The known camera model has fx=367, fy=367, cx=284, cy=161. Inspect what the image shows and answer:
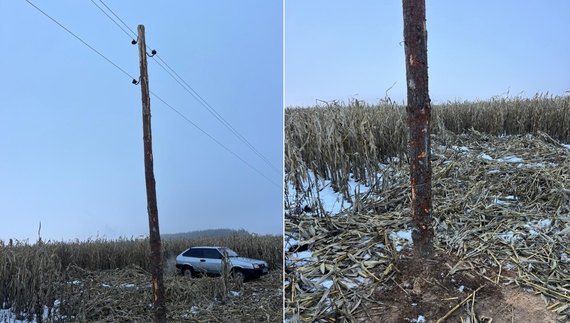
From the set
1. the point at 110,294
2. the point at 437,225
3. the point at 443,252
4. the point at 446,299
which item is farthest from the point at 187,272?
the point at 446,299

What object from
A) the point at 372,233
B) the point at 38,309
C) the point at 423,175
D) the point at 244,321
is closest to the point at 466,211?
the point at 372,233

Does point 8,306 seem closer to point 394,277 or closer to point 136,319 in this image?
point 136,319

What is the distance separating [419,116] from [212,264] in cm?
991

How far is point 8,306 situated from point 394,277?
8.14m

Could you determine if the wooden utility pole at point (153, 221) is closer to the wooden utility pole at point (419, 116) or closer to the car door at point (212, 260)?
the car door at point (212, 260)

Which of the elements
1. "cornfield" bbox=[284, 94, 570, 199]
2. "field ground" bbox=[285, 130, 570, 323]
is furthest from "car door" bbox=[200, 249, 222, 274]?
"field ground" bbox=[285, 130, 570, 323]

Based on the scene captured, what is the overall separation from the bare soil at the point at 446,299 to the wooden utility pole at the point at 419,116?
0.20 m

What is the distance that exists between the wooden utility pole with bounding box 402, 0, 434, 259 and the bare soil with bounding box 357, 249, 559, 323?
0.20 meters

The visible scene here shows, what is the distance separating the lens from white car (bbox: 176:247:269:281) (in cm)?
1102

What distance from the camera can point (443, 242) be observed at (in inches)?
115

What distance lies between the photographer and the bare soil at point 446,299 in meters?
2.09

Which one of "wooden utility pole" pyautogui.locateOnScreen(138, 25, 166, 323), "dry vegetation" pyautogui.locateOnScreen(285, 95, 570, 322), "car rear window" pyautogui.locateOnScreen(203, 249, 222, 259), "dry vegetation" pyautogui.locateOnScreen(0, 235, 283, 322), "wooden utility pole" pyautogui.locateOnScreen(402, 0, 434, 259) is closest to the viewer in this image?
"dry vegetation" pyautogui.locateOnScreen(285, 95, 570, 322)

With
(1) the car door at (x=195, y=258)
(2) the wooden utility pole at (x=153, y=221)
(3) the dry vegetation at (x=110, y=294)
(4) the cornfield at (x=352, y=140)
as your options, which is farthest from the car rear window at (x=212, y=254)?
(4) the cornfield at (x=352, y=140)

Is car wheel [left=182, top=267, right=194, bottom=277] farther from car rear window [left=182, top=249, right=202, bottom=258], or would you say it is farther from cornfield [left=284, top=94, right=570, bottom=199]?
cornfield [left=284, top=94, right=570, bottom=199]
